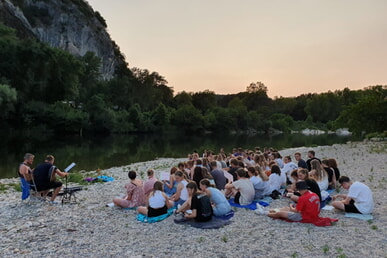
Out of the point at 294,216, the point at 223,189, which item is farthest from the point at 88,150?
the point at 294,216

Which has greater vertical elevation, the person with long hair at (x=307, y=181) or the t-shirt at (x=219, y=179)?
the person with long hair at (x=307, y=181)

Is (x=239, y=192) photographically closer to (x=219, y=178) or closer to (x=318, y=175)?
(x=219, y=178)

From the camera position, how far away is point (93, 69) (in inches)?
3012

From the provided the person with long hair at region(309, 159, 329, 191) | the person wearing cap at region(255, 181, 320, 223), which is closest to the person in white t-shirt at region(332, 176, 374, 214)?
the person wearing cap at region(255, 181, 320, 223)

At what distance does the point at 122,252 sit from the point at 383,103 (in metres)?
28.9

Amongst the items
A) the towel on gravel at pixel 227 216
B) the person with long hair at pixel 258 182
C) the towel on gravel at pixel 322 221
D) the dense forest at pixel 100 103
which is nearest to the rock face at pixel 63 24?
the dense forest at pixel 100 103

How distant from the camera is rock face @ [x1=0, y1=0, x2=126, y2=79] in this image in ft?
229

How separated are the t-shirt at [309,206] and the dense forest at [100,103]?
24169 mm

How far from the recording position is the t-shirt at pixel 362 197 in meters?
7.27

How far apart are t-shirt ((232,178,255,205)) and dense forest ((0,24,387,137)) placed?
23400mm

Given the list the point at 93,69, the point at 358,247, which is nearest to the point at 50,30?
the point at 93,69

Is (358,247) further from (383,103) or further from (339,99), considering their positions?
(339,99)

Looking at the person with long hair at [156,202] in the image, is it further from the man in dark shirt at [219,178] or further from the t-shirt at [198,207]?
the man in dark shirt at [219,178]

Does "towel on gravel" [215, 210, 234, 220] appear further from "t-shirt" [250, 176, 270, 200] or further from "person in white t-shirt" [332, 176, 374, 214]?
"person in white t-shirt" [332, 176, 374, 214]
